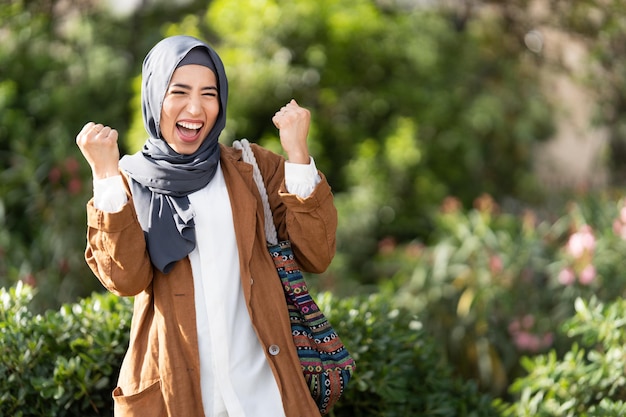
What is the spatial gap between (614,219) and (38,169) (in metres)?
3.78

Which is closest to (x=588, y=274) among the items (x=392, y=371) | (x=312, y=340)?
(x=392, y=371)

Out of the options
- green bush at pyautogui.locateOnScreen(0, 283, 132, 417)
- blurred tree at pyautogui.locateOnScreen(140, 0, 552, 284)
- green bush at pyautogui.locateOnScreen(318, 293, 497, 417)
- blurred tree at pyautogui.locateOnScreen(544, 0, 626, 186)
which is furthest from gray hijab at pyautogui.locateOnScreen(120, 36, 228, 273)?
blurred tree at pyautogui.locateOnScreen(544, 0, 626, 186)

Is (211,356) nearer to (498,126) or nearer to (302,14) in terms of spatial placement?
(302,14)

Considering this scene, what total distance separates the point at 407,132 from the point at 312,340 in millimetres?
3834

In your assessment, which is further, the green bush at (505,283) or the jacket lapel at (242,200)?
the green bush at (505,283)

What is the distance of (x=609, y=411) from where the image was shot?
316 centimetres

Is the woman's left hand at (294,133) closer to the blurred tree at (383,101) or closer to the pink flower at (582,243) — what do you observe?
the pink flower at (582,243)

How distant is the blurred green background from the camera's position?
512cm

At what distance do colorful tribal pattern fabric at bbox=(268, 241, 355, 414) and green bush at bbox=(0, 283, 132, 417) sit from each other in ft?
2.91

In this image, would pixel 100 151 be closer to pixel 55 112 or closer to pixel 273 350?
pixel 273 350

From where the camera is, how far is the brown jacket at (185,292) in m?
2.20

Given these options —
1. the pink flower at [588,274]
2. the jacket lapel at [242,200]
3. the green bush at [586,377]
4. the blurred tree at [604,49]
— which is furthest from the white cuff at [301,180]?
the blurred tree at [604,49]

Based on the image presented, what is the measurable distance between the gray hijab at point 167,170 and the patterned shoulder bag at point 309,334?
25 cm

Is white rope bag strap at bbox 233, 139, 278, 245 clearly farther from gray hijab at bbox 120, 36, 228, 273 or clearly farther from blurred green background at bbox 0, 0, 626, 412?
blurred green background at bbox 0, 0, 626, 412
